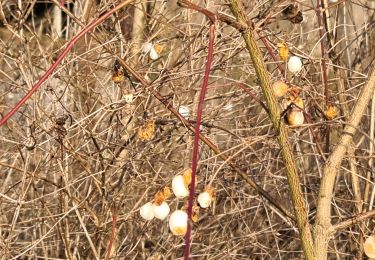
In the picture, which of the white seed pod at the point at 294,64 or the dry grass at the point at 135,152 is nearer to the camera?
the white seed pod at the point at 294,64

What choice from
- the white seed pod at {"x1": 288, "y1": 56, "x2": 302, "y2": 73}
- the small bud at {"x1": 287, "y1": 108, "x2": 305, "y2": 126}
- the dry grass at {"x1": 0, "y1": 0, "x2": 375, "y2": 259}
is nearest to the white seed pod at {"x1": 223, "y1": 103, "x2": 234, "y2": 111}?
the dry grass at {"x1": 0, "y1": 0, "x2": 375, "y2": 259}

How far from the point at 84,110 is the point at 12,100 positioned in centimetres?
58

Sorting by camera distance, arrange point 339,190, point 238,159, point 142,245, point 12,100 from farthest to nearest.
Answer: point 12,100
point 339,190
point 142,245
point 238,159

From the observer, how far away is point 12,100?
3.12 meters

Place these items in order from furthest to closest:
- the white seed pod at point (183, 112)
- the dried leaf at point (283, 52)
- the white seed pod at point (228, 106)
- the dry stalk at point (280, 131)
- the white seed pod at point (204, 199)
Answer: the white seed pod at point (228, 106) → the white seed pod at point (183, 112) → the dried leaf at point (283, 52) → the white seed pod at point (204, 199) → the dry stalk at point (280, 131)

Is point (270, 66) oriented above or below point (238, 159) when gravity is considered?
above

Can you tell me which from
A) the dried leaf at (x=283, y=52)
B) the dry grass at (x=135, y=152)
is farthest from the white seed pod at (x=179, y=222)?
the dry grass at (x=135, y=152)

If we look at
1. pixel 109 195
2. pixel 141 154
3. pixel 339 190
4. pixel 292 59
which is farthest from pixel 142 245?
pixel 292 59

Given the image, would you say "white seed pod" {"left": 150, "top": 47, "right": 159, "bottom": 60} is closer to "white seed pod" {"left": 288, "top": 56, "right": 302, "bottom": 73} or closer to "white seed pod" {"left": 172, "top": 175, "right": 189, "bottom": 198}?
"white seed pod" {"left": 288, "top": 56, "right": 302, "bottom": 73}

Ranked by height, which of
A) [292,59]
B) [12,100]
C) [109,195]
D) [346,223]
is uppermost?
[12,100]

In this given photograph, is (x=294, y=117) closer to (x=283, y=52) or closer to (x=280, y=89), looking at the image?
(x=280, y=89)

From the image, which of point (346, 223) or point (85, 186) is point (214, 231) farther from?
point (346, 223)

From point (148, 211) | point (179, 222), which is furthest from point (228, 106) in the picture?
point (179, 222)

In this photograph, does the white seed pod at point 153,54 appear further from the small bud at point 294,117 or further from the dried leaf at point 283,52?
the small bud at point 294,117
